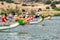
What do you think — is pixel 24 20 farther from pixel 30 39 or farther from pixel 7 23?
pixel 30 39

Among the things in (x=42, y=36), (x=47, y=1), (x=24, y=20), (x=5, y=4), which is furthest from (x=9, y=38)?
(x=47, y=1)

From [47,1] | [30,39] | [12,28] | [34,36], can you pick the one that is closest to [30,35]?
[34,36]

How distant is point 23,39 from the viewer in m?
47.2

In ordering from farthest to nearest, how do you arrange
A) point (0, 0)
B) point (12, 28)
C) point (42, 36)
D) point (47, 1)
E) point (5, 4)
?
point (47, 1) < point (0, 0) < point (5, 4) < point (12, 28) < point (42, 36)

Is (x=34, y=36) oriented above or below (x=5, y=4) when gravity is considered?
above

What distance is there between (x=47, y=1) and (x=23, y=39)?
112 m

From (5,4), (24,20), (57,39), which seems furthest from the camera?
(5,4)

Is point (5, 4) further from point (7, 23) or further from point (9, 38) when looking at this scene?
point (9, 38)

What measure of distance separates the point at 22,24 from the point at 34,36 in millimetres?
18201

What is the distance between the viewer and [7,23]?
205 feet

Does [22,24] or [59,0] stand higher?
[22,24]

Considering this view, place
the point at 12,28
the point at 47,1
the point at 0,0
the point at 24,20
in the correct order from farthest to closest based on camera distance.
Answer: the point at 47,1 → the point at 0,0 → the point at 24,20 → the point at 12,28

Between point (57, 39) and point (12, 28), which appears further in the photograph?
point (12, 28)

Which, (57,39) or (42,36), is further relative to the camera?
(42,36)
